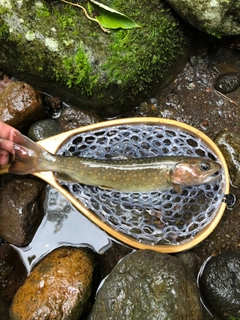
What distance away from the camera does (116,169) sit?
3.16 metres

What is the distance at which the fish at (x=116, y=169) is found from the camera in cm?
314

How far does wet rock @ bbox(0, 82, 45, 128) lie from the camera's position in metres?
3.47

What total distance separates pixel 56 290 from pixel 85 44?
6.56 feet

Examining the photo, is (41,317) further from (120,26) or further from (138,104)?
(120,26)

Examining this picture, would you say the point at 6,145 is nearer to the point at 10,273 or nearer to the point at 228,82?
the point at 10,273

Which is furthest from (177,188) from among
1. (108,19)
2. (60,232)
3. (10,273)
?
(10,273)

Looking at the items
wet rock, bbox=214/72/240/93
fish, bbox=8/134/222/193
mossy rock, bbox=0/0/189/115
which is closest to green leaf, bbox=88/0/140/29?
mossy rock, bbox=0/0/189/115

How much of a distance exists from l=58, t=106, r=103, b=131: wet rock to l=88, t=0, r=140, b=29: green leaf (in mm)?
820

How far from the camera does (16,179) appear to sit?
3.54m

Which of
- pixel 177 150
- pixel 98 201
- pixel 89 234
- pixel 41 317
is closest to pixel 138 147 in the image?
pixel 177 150

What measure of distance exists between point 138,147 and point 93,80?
69cm

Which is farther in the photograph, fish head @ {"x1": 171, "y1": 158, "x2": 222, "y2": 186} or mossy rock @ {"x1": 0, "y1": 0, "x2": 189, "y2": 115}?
mossy rock @ {"x1": 0, "y1": 0, "x2": 189, "y2": 115}

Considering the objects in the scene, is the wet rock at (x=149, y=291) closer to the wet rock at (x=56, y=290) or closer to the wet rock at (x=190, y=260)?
the wet rock at (x=56, y=290)

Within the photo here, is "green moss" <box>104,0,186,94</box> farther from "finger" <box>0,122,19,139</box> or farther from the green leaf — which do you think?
"finger" <box>0,122,19,139</box>
